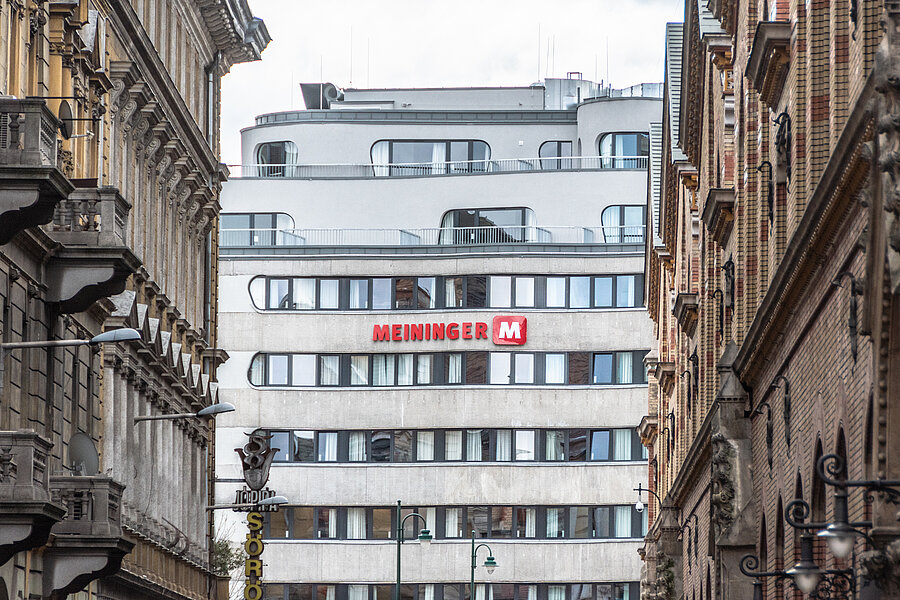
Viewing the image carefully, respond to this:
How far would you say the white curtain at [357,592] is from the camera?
85.4 m

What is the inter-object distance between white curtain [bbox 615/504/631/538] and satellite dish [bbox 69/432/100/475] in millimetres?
54248

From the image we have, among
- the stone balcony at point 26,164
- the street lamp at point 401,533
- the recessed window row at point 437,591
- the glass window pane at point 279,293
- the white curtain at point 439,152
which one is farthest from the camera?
the white curtain at point 439,152

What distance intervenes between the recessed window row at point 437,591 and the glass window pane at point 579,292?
37.7 feet

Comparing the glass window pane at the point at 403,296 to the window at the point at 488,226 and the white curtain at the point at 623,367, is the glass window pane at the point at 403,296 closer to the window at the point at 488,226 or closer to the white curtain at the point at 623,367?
the window at the point at 488,226

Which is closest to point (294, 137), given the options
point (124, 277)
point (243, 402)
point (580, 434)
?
point (243, 402)

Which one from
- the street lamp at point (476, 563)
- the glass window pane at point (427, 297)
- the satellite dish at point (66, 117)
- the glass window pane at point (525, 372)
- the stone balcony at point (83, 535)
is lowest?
the stone balcony at point (83, 535)

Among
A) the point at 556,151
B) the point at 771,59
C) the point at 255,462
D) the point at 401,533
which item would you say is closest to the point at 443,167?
the point at 556,151

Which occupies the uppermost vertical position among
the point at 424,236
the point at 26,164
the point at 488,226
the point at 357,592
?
the point at 488,226

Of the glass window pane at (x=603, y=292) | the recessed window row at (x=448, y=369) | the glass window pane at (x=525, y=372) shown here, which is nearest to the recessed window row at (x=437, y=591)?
the glass window pane at (x=525, y=372)

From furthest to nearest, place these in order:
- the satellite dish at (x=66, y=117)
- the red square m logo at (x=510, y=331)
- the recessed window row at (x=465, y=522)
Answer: the red square m logo at (x=510, y=331) → the recessed window row at (x=465, y=522) → the satellite dish at (x=66, y=117)

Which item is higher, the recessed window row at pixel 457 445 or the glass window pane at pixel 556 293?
the glass window pane at pixel 556 293

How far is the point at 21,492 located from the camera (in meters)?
25.1

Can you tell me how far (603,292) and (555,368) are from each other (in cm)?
389

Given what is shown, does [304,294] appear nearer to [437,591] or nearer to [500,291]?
[500,291]
